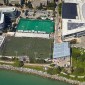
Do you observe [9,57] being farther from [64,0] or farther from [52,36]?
[64,0]

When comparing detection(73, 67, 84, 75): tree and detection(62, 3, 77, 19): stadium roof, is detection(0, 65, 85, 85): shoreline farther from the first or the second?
detection(62, 3, 77, 19): stadium roof

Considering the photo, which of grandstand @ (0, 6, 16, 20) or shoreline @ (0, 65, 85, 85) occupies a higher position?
grandstand @ (0, 6, 16, 20)

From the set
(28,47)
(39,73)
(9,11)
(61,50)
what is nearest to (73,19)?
(61,50)

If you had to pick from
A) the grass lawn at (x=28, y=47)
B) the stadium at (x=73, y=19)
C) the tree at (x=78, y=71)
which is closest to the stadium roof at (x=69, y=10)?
the stadium at (x=73, y=19)

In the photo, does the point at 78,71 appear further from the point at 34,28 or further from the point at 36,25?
the point at 36,25

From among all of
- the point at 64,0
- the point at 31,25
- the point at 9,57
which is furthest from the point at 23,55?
the point at 64,0

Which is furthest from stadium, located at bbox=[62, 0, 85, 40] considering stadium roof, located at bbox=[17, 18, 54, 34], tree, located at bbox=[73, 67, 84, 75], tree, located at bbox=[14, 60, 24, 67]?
tree, located at bbox=[14, 60, 24, 67]

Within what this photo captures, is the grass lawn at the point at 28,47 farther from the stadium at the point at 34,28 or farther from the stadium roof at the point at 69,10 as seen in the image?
the stadium roof at the point at 69,10
